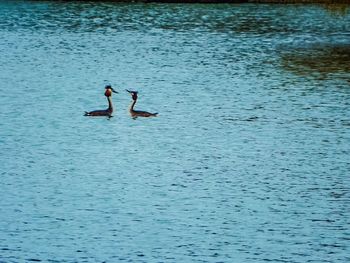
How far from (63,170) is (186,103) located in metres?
6.07

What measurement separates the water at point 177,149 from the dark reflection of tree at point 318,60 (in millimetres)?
62

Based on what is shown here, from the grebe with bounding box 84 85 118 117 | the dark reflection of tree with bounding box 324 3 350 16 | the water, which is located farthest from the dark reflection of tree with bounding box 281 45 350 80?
the dark reflection of tree with bounding box 324 3 350 16

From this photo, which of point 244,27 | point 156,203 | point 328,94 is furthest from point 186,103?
point 244,27

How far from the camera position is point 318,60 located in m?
30.0

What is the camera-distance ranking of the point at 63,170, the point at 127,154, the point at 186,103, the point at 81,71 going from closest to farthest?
the point at 63,170
the point at 127,154
the point at 186,103
the point at 81,71

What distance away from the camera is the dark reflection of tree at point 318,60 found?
2815 centimetres

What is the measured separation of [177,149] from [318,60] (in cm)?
1151

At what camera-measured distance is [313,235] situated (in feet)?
47.2

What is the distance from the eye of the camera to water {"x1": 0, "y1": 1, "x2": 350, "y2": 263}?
557 inches

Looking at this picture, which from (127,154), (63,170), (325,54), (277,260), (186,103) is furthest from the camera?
(325,54)

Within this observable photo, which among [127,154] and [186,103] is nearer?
[127,154]

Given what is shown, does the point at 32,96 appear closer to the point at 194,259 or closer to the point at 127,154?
the point at 127,154

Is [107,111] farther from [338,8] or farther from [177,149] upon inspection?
[338,8]

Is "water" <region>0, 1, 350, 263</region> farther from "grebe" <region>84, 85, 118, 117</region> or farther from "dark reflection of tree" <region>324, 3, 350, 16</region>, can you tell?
"dark reflection of tree" <region>324, 3, 350, 16</region>
